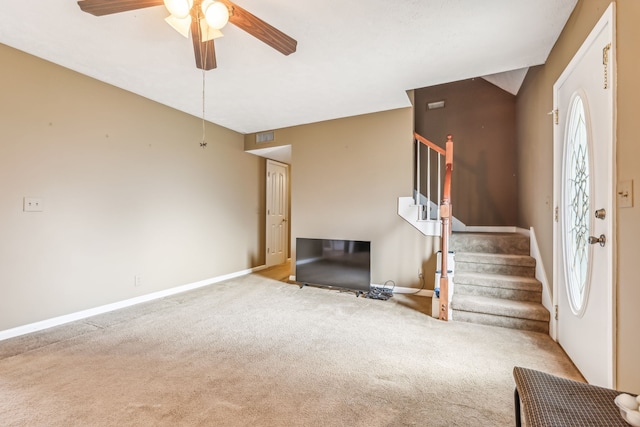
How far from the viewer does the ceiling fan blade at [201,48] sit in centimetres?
190

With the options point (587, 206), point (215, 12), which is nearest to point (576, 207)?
point (587, 206)

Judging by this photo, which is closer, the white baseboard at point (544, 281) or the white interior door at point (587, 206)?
the white interior door at point (587, 206)

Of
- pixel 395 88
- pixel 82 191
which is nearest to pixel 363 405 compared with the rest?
pixel 395 88

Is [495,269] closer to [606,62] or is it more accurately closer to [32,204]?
[606,62]

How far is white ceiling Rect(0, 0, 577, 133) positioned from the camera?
2.05 meters

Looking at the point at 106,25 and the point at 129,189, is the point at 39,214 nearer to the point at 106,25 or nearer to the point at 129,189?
the point at 129,189

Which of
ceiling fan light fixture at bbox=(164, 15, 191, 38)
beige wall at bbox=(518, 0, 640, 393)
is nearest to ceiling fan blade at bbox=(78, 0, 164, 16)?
ceiling fan light fixture at bbox=(164, 15, 191, 38)

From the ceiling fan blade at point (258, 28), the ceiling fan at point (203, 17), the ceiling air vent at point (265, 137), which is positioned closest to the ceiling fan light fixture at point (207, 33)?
the ceiling fan at point (203, 17)

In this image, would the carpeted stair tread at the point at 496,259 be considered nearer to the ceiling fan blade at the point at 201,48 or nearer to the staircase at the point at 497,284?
the staircase at the point at 497,284

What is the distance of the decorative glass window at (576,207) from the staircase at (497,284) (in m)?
0.67

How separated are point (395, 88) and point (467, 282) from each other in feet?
7.57

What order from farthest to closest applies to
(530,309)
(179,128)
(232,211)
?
(232,211) < (179,128) < (530,309)

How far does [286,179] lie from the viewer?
6.38 m

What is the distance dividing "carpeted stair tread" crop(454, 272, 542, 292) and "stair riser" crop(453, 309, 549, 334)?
1.10 ft
